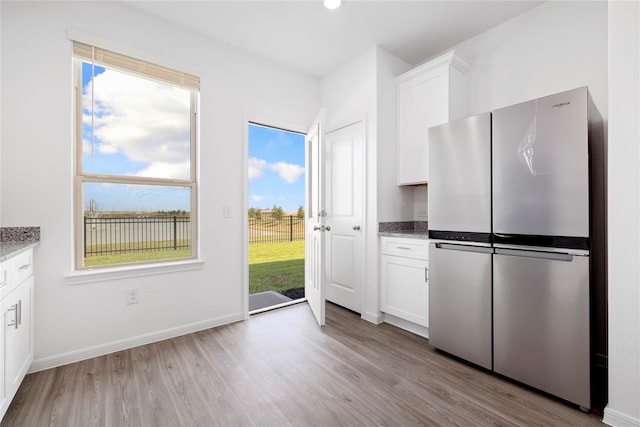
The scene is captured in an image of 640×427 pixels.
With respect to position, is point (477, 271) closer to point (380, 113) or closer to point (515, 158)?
point (515, 158)

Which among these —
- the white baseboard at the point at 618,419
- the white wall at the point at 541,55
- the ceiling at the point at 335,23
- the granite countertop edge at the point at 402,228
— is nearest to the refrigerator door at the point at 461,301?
the granite countertop edge at the point at 402,228

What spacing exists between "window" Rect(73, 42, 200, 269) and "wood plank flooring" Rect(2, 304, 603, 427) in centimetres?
88

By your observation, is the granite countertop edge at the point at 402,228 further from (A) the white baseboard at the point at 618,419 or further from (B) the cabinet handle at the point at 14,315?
(B) the cabinet handle at the point at 14,315

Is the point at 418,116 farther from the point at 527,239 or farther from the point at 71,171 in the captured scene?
the point at 71,171

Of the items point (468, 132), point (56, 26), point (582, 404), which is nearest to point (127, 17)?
point (56, 26)

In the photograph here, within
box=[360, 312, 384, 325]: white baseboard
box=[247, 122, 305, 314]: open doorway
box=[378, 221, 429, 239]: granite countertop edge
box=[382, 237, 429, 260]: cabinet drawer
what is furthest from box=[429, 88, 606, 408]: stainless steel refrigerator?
box=[247, 122, 305, 314]: open doorway

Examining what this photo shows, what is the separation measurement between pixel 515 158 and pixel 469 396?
1.52 meters

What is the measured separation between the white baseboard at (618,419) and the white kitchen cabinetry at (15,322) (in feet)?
10.1

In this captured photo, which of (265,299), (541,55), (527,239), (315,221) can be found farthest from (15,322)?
(541,55)

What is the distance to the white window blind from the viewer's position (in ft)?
7.22

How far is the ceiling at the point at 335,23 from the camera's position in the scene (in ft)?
7.70

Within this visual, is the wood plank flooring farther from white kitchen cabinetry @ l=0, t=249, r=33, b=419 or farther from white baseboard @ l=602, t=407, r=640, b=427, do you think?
white kitchen cabinetry @ l=0, t=249, r=33, b=419

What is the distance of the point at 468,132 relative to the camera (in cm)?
207

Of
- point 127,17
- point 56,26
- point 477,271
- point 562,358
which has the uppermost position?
point 127,17
